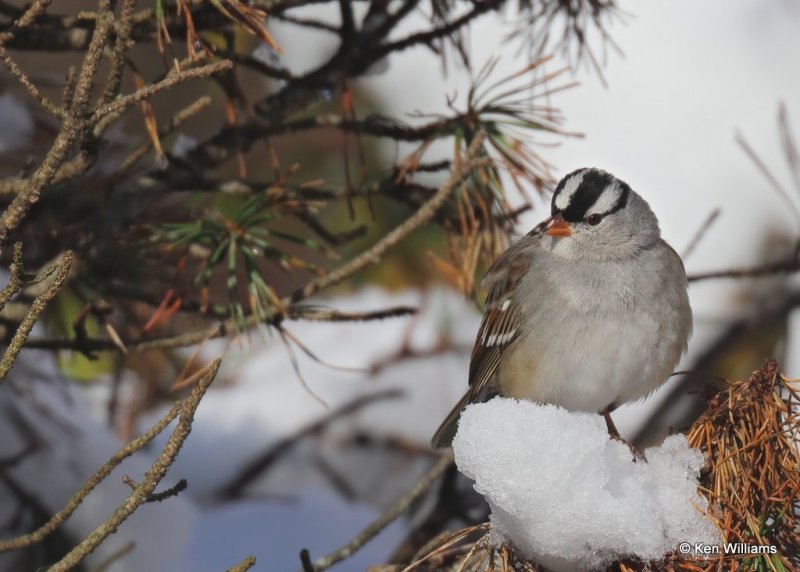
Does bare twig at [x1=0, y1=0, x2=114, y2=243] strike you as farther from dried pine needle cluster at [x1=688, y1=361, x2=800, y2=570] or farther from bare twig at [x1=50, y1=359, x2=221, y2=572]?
dried pine needle cluster at [x1=688, y1=361, x2=800, y2=570]

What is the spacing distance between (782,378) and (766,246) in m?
2.24

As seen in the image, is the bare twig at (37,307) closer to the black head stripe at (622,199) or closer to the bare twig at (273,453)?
the black head stripe at (622,199)

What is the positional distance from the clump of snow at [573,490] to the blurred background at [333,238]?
0.76 feet

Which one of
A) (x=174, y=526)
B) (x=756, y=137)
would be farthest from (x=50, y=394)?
(x=756, y=137)

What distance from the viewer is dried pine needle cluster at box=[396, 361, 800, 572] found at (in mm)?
1018

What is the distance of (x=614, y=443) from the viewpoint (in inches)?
42.2

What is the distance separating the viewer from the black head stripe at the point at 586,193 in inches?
64.1

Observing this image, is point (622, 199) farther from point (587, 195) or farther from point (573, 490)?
point (573, 490)

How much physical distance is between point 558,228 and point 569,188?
0.09 m

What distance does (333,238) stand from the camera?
159 centimetres

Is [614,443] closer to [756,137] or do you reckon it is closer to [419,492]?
[419,492]

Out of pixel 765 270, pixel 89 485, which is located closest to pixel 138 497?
pixel 89 485

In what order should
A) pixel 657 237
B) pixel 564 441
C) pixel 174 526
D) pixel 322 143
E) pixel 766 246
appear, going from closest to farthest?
1. pixel 564 441
2. pixel 657 237
3. pixel 174 526
4. pixel 322 143
5. pixel 766 246

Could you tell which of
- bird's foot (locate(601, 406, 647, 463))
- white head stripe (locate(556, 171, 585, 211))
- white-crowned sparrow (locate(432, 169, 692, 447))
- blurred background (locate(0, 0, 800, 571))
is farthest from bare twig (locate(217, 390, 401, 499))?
white head stripe (locate(556, 171, 585, 211))
